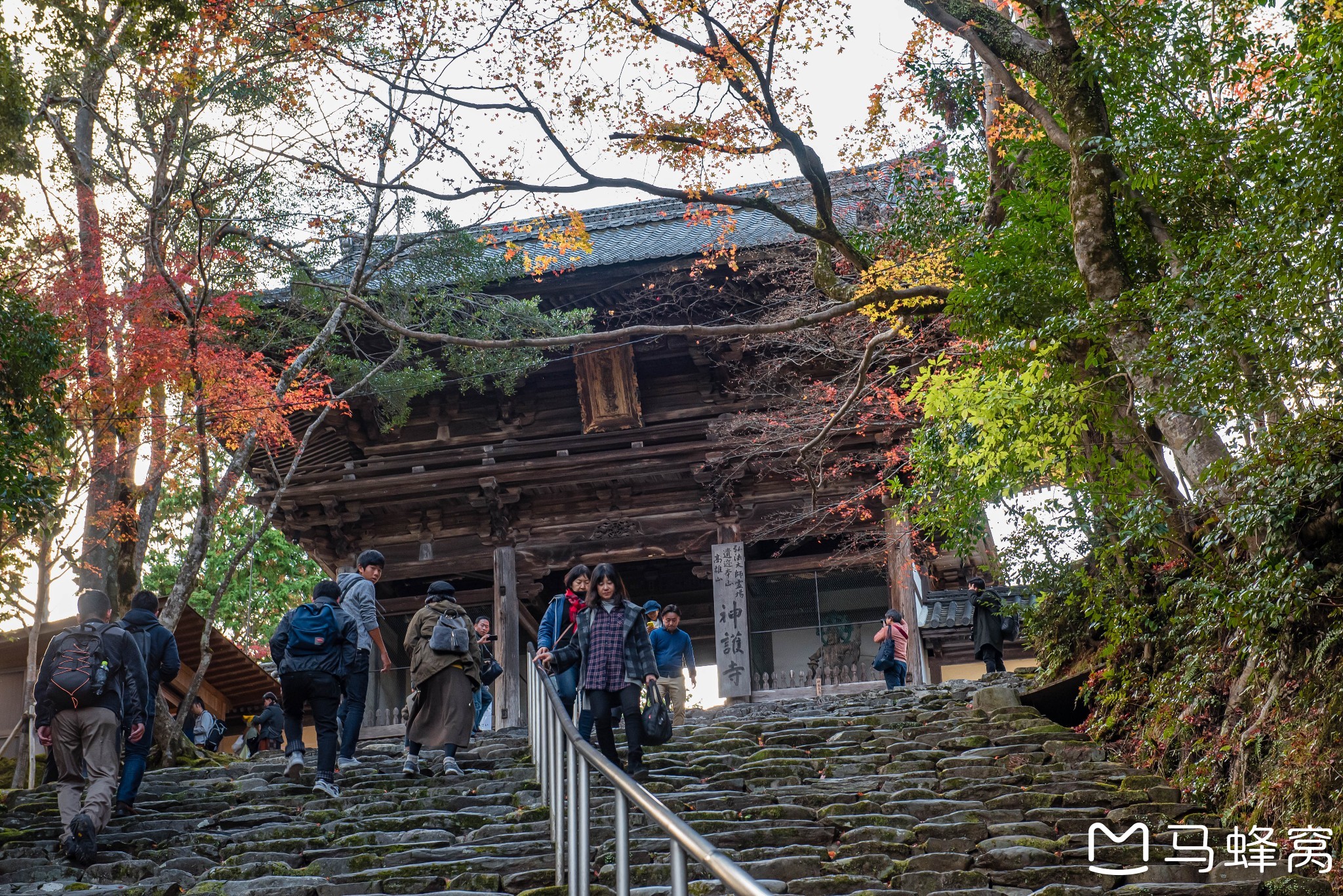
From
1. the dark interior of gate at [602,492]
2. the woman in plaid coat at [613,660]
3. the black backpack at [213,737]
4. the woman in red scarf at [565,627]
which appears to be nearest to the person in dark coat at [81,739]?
the woman in red scarf at [565,627]

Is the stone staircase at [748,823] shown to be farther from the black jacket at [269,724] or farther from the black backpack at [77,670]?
the black jacket at [269,724]

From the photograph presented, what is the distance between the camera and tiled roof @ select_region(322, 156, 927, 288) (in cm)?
1562

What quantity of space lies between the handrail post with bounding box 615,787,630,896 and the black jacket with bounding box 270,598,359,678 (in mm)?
5331

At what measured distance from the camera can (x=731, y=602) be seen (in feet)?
54.5

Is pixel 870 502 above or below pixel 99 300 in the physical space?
below

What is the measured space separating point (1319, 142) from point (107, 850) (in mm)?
8571

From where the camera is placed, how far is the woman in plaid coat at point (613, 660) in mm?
7824

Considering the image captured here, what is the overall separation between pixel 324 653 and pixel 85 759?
176cm

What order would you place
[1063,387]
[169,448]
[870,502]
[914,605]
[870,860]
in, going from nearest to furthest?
[870,860], [1063,387], [169,448], [914,605], [870,502]

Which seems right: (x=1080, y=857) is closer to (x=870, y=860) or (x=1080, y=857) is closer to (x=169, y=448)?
(x=870, y=860)

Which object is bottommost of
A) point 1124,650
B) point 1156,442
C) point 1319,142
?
point 1124,650

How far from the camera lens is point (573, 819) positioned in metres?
4.94

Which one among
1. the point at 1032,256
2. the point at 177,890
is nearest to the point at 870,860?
the point at 177,890

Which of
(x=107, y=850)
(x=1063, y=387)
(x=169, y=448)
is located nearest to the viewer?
(x=107, y=850)
